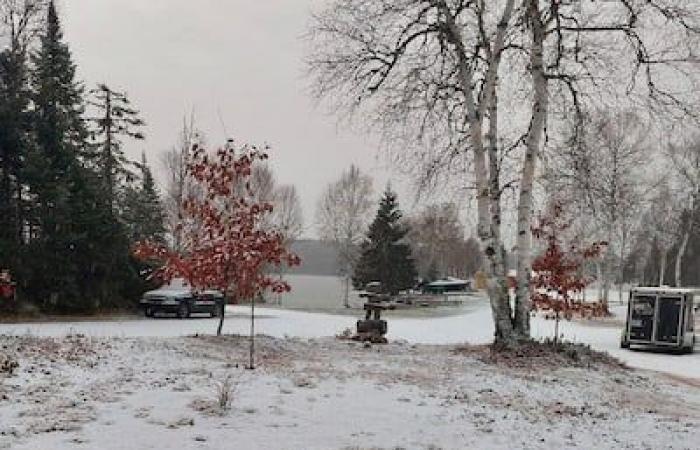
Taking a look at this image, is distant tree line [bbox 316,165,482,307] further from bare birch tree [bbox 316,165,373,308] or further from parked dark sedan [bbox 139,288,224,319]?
parked dark sedan [bbox 139,288,224,319]

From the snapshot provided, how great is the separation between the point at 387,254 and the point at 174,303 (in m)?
29.1

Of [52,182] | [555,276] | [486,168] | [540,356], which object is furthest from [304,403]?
[52,182]

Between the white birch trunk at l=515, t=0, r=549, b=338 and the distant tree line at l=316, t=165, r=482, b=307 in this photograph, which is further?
the distant tree line at l=316, t=165, r=482, b=307

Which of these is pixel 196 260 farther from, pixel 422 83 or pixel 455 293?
pixel 455 293

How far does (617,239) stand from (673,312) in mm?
30083

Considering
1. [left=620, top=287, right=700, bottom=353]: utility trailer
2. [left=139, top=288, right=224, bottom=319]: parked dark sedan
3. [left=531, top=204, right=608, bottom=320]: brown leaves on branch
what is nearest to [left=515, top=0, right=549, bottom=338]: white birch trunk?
[left=531, top=204, right=608, bottom=320]: brown leaves on branch

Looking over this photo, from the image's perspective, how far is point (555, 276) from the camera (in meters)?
21.5

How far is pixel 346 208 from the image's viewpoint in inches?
2746

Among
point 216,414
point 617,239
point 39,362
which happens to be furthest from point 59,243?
point 617,239

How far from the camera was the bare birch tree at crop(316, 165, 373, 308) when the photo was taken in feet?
224

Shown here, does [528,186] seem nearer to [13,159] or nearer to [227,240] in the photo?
[227,240]

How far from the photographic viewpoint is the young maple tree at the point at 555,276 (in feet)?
70.9

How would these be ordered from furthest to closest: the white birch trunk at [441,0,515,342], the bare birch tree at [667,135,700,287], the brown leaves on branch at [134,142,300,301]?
the bare birch tree at [667,135,700,287] → the white birch trunk at [441,0,515,342] → the brown leaves on branch at [134,142,300,301]

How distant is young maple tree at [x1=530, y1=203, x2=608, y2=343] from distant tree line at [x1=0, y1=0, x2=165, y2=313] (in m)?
17.4
